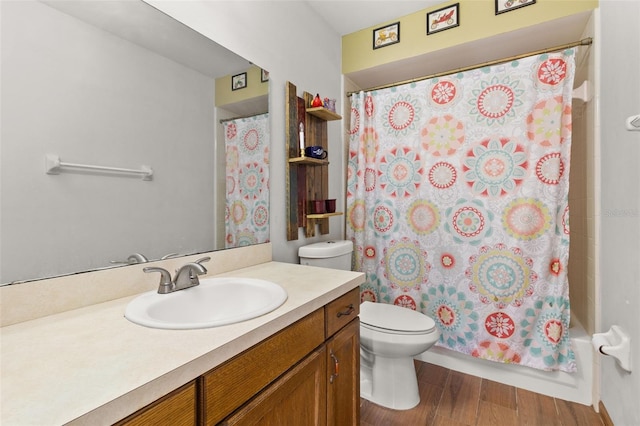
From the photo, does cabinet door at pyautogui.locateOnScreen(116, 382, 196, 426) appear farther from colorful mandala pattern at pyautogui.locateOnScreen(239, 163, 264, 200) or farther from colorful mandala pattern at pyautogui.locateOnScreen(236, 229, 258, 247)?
colorful mandala pattern at pyautogui.locateOnScreen(239, 163, 264, 200)

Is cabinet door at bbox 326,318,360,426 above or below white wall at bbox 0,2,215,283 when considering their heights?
below

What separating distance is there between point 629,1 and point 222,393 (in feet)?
6.47

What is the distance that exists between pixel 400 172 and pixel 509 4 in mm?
1155

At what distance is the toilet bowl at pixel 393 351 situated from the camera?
1.55 m

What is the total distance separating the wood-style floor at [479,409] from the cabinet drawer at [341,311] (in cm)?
75

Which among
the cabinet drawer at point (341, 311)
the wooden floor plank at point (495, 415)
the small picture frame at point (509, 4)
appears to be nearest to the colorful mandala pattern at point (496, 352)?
the wooden floor plank at point (495, 415)

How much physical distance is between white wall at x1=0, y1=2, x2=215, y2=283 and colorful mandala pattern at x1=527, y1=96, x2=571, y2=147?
1813 millimetres

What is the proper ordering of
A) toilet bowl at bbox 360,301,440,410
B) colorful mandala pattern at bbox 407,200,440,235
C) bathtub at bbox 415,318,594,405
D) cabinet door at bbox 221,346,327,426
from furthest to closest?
colorful mandala pattern at bbox 407,200,440,235 < bathtub at bbox 415,318,594,405 < toilet bowl at bbox 360,301,440,410 < cabinet door at bbox 221,346,327,426

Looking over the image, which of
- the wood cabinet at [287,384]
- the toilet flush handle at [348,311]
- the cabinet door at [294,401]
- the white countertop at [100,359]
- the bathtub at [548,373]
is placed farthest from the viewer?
the bathtub at [548,373]

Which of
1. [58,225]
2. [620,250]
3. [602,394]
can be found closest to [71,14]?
[58,225]

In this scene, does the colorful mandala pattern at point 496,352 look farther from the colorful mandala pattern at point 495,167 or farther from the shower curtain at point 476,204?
the colorful mandala pattern at point 495,167

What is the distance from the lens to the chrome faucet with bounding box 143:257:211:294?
3.22 feet

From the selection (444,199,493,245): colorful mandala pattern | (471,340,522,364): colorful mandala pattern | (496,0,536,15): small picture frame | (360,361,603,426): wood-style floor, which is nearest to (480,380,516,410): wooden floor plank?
(360,361,603,426): wood-style floor

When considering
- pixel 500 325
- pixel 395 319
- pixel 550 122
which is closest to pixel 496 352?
pixel 500 325
